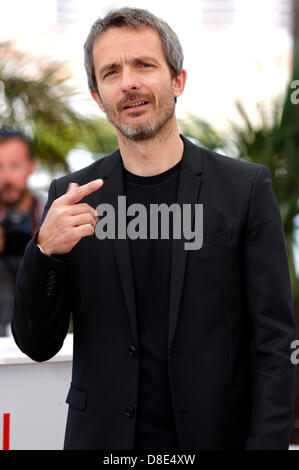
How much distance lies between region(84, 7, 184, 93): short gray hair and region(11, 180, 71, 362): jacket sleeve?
0.50 metres

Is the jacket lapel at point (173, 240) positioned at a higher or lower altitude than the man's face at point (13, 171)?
lower

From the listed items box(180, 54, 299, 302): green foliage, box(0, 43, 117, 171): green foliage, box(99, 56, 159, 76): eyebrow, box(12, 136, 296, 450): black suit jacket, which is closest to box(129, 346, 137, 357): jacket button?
box(12, 136, 296, 450): black suit jacket

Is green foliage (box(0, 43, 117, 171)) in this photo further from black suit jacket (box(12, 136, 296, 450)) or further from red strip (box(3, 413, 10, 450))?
black suit jacket (box(12, 136, 296, 450))

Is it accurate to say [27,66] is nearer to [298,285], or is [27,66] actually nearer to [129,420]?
[298,285]

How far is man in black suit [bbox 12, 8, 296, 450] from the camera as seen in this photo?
4.34 feet

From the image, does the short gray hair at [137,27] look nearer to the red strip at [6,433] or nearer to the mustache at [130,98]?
the mustache at [130,98]

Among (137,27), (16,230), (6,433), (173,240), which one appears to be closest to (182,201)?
(173,240)

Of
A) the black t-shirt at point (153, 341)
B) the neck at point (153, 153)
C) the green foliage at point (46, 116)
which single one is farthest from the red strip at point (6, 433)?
the green foliage at point (46, 116)

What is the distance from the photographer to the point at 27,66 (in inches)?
163

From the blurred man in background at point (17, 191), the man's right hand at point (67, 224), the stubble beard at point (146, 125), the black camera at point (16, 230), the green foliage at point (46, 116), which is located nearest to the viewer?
the man's right hand at point (67, 224)

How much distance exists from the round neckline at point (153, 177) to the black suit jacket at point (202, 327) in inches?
2.0

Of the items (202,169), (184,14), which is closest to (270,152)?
(184,14)

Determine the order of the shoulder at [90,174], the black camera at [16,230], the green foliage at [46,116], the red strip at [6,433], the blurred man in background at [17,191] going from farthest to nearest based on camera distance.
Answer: the green foliage at [46,116] < the blurred man in background at [17,191] < the black camera at [16,230] < the red strip at [6,433] < the shoulder at [90,174]

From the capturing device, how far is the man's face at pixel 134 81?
4.64 feet
